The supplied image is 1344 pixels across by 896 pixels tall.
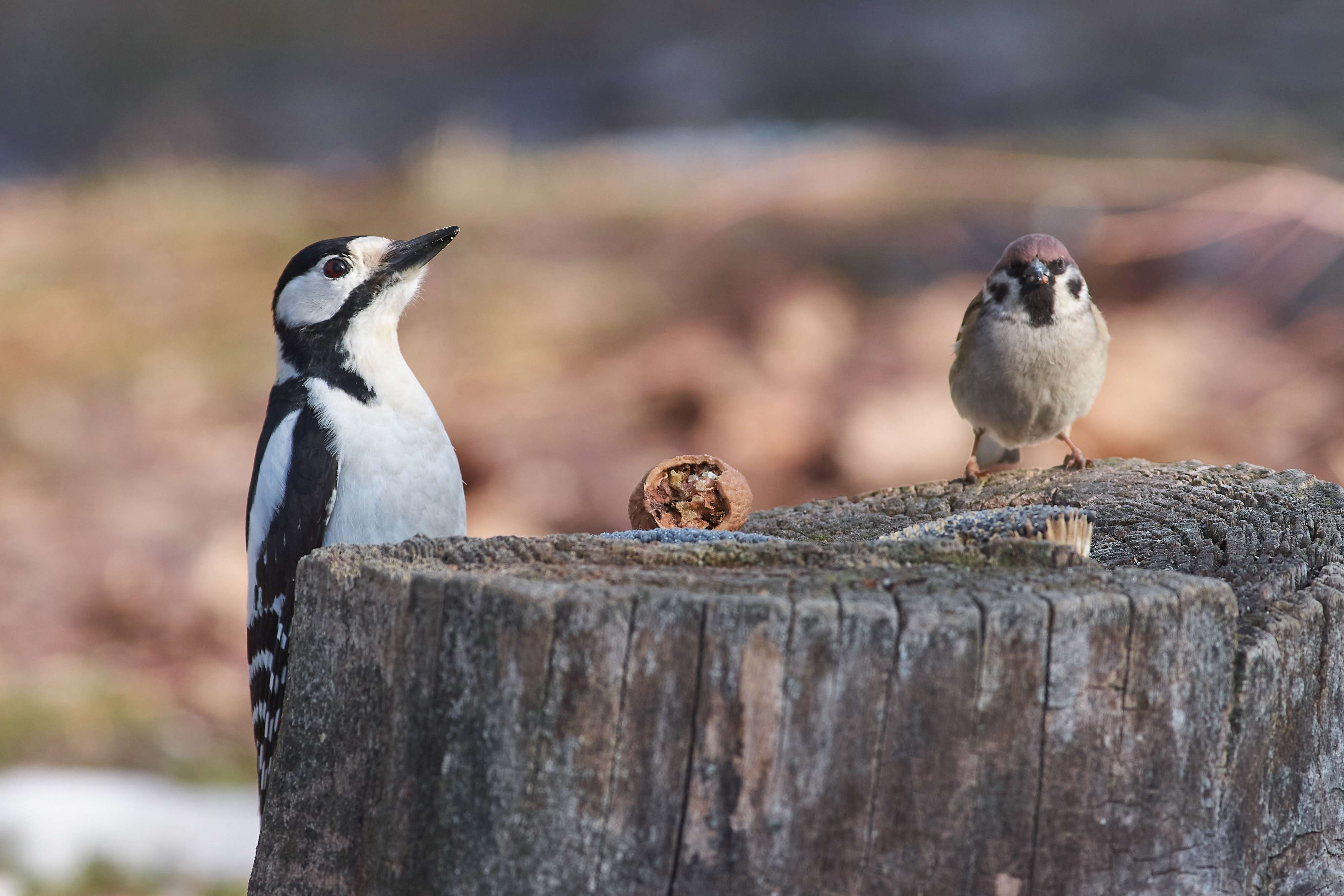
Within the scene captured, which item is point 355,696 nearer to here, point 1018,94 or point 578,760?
point 578,760

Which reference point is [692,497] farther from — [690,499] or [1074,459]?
[1074,459]

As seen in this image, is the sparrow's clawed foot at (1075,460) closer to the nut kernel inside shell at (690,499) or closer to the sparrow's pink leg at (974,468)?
the sparrow's pink leg at (974,468)

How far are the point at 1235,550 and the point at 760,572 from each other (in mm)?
943

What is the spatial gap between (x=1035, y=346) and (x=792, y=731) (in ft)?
7.21

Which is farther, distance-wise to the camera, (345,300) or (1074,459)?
(1074,459)

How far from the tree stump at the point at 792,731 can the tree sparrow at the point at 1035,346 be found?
177cm

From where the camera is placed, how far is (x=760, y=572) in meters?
1.64

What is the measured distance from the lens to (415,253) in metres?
3.09

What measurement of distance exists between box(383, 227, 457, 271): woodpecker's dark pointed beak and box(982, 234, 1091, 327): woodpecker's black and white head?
5.04 feet

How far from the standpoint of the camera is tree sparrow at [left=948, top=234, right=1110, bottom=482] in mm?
3387

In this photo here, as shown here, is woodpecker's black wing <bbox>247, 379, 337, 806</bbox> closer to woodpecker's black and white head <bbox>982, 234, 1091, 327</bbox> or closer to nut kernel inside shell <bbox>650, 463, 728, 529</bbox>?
nut kernel inside shell <bbox>650, 463, 728, 529</bbox>

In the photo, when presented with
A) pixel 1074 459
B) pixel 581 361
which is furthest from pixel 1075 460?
pixel 581 361

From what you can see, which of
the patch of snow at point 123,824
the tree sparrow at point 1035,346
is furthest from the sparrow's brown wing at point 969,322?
the patch of snow at point 123,824

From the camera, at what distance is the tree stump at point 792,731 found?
1.46 meters
